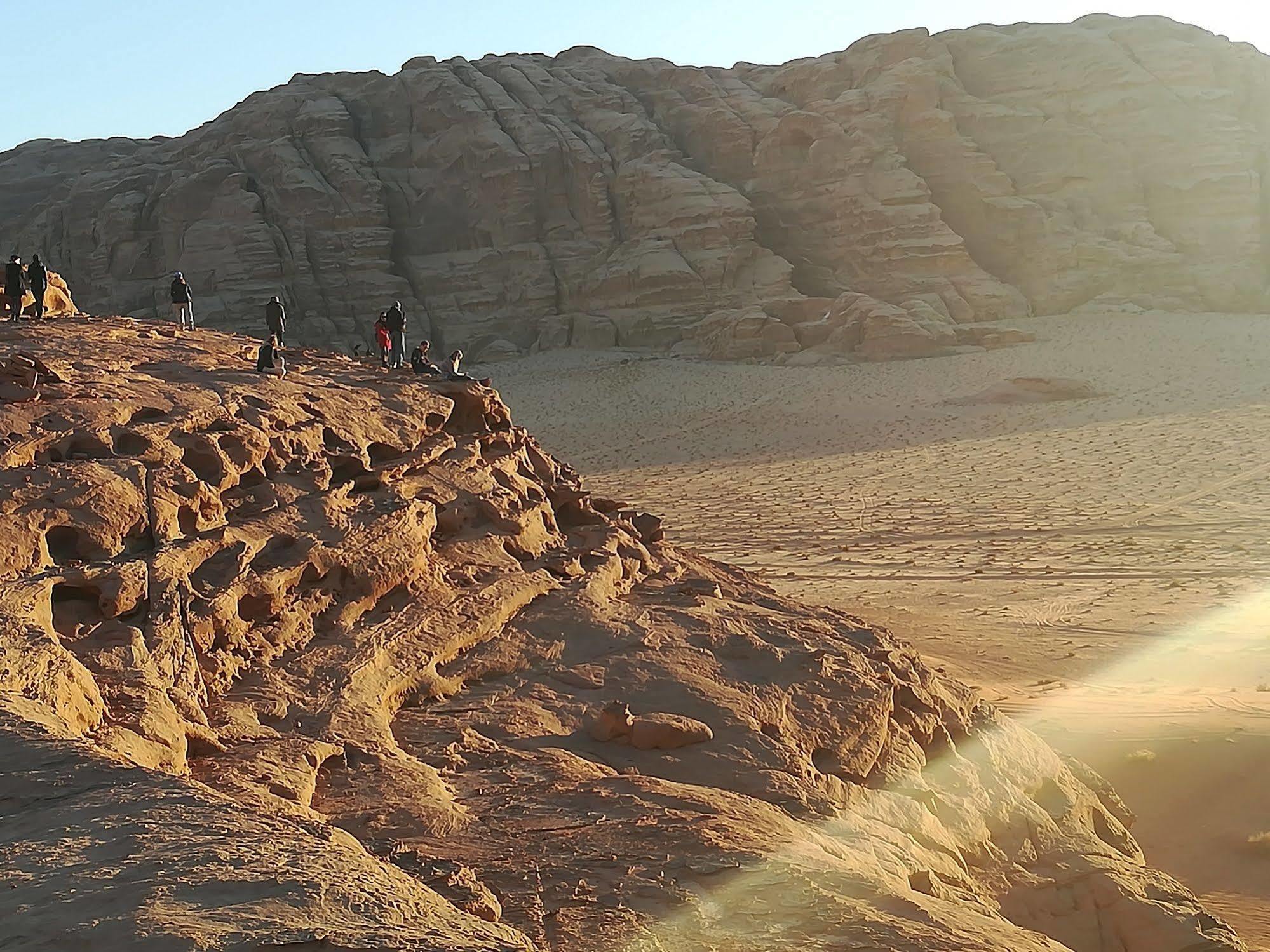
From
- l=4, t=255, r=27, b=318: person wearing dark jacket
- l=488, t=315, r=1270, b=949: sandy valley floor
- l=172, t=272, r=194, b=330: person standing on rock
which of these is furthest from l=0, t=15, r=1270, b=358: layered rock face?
A: l=4, t=255, r=27, b=318: person wearing dark jacket

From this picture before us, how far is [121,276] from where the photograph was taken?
4509cm

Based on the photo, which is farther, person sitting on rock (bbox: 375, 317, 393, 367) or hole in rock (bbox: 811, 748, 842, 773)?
person sitting on rock (bbox: 375, 317, 393, 367)

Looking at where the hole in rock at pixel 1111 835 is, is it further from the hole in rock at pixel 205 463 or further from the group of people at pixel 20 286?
the group of people at pixel 20 286

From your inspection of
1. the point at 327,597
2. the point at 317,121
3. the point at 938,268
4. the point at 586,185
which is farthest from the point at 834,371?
the point at 327,597

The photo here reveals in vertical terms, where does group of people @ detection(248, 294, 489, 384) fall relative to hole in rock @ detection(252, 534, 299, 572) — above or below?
above

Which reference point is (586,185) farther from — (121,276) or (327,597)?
(327,597)

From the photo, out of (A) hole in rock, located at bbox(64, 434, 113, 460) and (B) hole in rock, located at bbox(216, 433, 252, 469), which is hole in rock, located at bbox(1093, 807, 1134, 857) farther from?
(A) hole in rock, located at bbox(64, 434, 113, 460)

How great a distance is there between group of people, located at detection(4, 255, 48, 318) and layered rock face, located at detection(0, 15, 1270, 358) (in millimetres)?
29606

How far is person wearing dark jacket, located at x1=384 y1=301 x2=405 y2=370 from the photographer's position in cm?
1177

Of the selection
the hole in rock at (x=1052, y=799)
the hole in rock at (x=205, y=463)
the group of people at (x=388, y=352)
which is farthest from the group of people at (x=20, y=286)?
the hole in rock at (x=1052, y=799)

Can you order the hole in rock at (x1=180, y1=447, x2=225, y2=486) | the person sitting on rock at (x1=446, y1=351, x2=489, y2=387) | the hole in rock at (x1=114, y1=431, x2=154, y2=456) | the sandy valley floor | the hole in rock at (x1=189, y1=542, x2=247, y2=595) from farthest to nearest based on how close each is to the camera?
1. the person sitting on rock at (x1=446, y1=351, x2=489, y2=387)
2. the sandy valley floor
3. the hole in rock at (x1=180, y1=447, x2=225, y2=486)
4. the hole in rock at (x1=114, y1=431, x2=154, y2=456)
5. the hole in rock at (x1=189, y1=542, x2=247, y2=595)

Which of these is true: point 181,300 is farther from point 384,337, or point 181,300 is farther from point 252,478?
point 252,478

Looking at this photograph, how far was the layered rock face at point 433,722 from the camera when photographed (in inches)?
134

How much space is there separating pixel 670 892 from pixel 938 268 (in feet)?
131
